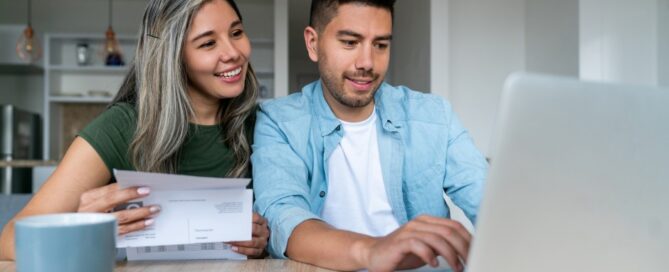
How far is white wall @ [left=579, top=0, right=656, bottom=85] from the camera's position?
3.30 metres

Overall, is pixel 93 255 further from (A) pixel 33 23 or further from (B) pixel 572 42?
(A) pixel 33 23

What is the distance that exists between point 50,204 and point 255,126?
0.49m

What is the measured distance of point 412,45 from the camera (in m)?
5.31

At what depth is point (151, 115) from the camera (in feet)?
4.30

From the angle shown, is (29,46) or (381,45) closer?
(381,45)

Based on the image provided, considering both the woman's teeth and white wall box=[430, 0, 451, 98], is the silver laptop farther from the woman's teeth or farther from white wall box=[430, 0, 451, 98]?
white wall box=[430, 0, 451, 98]

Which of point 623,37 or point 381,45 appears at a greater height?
point 623,37

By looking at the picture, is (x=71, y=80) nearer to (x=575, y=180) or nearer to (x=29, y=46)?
(x=29, y=46)

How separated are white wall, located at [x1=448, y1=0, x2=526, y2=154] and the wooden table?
12.3ft

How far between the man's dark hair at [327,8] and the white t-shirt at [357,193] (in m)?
0.31

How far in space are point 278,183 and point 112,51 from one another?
15.6 feet

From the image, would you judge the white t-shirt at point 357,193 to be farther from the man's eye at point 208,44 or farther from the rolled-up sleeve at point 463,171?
the man's eye at point 208,44

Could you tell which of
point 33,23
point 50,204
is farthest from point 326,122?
point 33,23

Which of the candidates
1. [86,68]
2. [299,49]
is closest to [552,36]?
[86,68]
